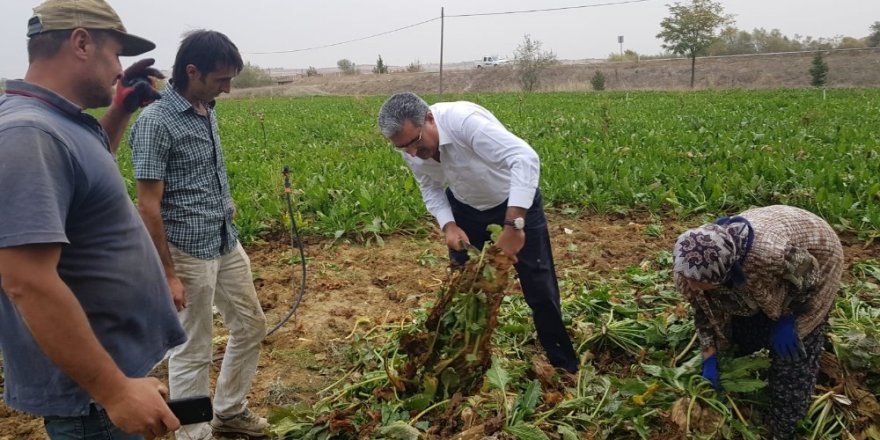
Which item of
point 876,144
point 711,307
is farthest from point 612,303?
point 876,144

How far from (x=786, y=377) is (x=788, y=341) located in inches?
7.1

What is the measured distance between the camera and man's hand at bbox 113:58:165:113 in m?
2.35

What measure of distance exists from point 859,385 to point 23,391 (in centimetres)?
359

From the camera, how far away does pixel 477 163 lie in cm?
339

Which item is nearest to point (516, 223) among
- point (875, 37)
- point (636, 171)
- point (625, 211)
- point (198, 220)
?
point (198, 220)

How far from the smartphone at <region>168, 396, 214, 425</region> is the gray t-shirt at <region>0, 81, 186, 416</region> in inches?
5.8

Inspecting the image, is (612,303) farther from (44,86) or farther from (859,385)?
(44,86)

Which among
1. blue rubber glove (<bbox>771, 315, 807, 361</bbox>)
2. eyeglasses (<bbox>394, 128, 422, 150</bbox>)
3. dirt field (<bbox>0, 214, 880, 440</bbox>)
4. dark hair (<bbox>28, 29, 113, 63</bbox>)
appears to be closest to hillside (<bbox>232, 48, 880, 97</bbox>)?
dirt field (<bbox>0, 214, 880, 440</bbox>)

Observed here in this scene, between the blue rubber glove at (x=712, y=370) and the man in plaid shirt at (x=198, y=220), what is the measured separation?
228 centimetres

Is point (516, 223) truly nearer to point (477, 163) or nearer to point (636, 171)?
point (477, 163)

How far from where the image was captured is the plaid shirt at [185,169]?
8.55 feet

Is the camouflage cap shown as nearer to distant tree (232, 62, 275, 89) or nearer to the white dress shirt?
the white dress shirt

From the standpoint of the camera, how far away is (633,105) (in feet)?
63.7

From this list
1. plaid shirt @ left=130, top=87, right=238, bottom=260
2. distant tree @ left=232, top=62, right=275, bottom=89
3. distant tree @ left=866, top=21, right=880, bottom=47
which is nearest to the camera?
plaid shirt @ left=130, top=87, right=238, bottom=260
